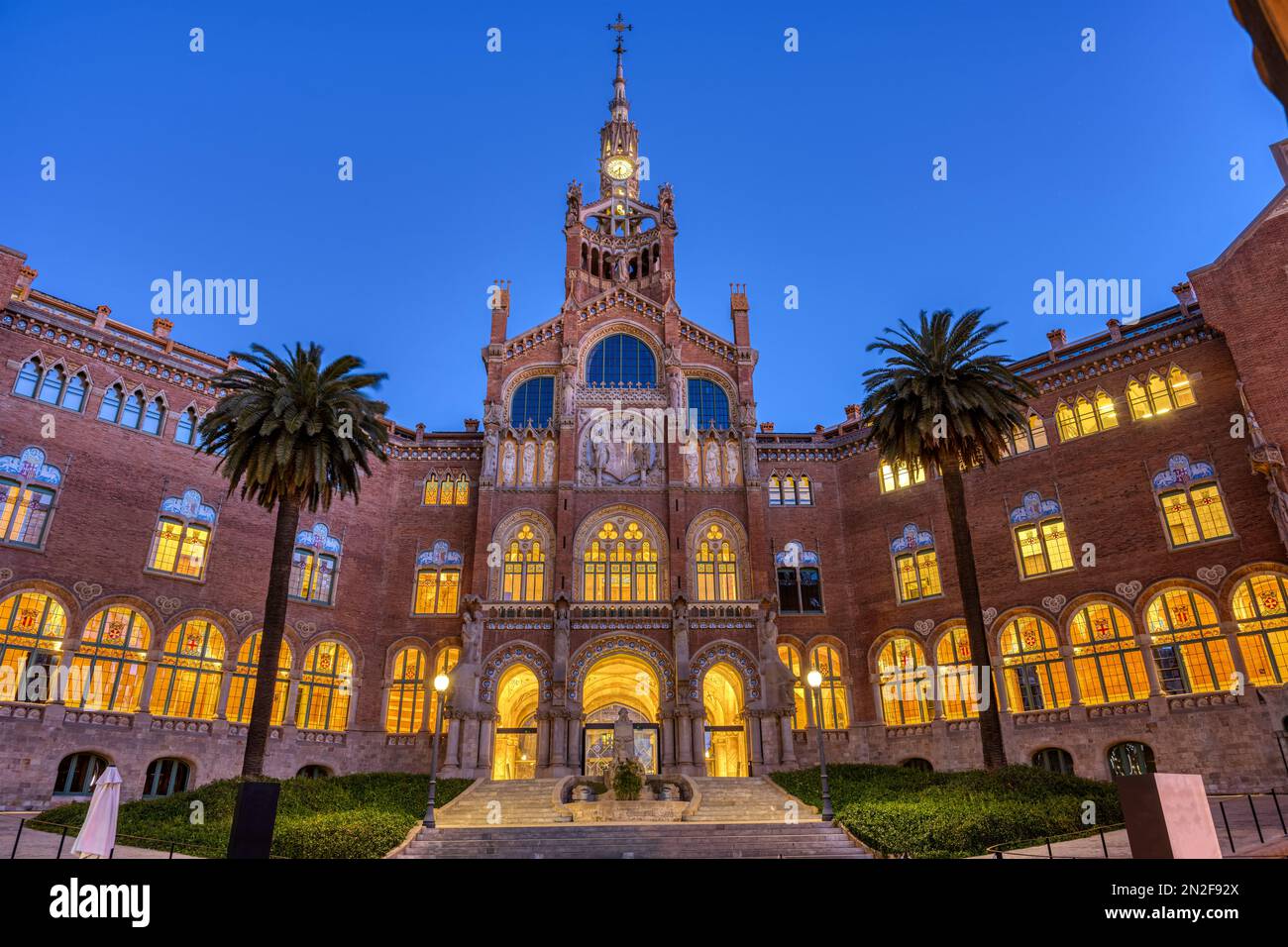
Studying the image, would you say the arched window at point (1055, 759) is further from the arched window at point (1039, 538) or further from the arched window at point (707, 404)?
the arched window at point (707, 404)

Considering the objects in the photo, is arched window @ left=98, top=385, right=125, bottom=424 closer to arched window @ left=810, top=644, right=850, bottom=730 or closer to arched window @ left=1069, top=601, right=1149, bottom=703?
arched window @ left=810, top=644, right=850, bottom=730

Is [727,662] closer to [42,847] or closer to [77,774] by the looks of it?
[42,847]

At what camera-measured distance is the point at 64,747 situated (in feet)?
103

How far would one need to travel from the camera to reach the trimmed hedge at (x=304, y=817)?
20.6 meters

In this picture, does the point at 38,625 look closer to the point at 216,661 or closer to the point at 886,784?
the point at 216,661

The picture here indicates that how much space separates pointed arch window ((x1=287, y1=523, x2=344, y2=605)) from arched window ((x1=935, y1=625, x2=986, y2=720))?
30.8m

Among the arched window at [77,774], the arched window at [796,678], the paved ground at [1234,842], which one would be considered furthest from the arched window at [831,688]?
the arched window at [77,774]

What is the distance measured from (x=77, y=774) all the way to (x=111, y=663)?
14.3 ft

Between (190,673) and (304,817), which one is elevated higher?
(190,673)

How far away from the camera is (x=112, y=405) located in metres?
36.6

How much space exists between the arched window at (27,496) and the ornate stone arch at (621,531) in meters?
23.2

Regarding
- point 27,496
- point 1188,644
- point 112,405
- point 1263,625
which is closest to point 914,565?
point 1188,644
